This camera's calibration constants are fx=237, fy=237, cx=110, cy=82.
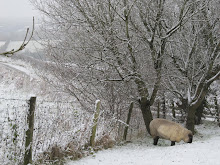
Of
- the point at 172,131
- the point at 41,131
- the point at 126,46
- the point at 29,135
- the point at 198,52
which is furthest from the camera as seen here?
the point at 198,52

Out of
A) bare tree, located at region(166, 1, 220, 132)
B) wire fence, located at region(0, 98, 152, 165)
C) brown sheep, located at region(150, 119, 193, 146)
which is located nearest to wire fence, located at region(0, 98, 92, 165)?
wire fence, located at region(0, 98, 152, 165)

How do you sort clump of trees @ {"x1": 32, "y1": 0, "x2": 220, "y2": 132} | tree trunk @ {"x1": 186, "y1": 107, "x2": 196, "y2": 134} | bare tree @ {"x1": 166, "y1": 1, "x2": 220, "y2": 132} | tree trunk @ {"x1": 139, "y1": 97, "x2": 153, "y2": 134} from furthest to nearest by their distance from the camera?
tree trunk @ {"x1": 186, "y1": 107, "x2": 196, "y2": 134} < tree trunk @ {"x1": 139, "y1": 97, "x2": 153, "y2": 134} < bare tree @ {"x1": 166, "y1": 1, "x2": 220, "y2": 132} < clump of trees @ {"x1": 32, "y1": 0, "x2": 220, "y2": 132}

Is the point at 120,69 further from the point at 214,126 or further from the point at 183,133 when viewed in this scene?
the point at 214,126

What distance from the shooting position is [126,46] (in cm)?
903

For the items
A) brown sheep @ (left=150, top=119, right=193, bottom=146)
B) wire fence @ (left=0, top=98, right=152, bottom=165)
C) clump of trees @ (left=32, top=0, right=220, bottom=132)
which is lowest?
brown sheep @ (left=150, top=119, right=193, bottom=146)

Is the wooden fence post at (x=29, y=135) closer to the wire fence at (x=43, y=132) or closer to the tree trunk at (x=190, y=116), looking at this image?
the wire fence at (x=43, y=132)

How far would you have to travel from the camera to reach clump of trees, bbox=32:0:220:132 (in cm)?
868

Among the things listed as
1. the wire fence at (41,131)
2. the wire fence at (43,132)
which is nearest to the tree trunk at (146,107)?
the wire fence at (43,132)

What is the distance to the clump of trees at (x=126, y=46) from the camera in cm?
868

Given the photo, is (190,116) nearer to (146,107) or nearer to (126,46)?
(146,107)

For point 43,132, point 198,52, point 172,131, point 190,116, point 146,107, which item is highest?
point 198,52

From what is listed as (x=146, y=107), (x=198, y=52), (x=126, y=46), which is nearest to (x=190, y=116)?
(x=146, y=107)

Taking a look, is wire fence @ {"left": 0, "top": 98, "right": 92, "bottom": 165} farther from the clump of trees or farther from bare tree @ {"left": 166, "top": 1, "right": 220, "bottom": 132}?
bare tree @ {"left": 166, "top": 1, "right": 220, "bottom": 132}

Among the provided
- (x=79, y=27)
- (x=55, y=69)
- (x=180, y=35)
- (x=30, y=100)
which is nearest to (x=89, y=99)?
(x=55, y=69)
